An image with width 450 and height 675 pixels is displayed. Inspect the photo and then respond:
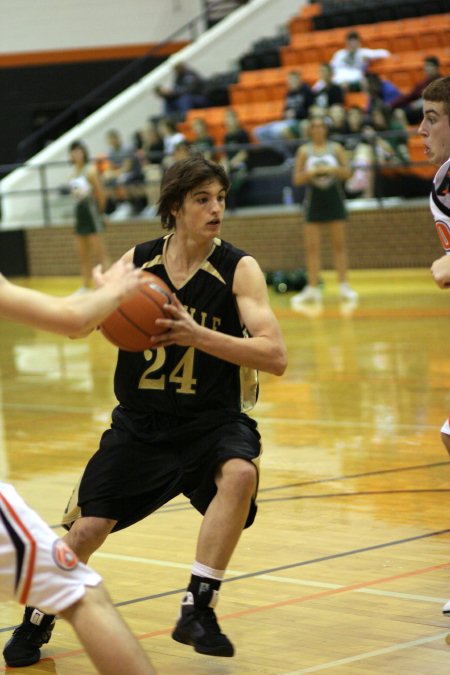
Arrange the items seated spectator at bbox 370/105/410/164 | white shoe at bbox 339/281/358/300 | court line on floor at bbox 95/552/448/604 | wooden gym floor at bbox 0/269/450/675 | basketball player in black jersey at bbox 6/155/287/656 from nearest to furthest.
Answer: basketball player in black jersey at bbox 6/155/287/656 → wooden gym floor at bbox 0/269/450/675 → court line on floor at bbox 95/552/448/604 → white shoe at bbox 339/281/358/300 → seated spectator at bbox 370/105/410/164

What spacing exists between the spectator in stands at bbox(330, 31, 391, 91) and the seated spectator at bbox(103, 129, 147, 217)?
329 cm

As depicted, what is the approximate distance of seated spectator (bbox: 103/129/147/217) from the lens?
19250 mm

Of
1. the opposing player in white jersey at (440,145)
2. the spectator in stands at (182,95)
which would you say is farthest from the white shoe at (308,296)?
the opposing player in white jersey at (440,145)

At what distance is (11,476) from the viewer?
23.1 ft

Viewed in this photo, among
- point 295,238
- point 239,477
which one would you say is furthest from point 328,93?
point 239,477

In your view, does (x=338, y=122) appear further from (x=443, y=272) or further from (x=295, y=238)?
(x=443, y=272)

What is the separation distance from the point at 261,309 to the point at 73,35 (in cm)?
2180

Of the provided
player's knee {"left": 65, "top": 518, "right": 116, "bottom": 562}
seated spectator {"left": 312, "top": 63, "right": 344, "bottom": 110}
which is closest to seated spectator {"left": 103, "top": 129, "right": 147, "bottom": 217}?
seated spectator {"left": 312, "top": 63, "right": 344, "bottom": 110}

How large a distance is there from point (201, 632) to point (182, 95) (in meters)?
18.7

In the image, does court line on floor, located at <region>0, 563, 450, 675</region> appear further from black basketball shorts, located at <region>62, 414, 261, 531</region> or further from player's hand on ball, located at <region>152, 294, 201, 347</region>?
player's hand on ball, located at <region>152, 294, 201, 347</region>

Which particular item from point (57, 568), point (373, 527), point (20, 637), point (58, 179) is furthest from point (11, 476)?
point (58, 179)

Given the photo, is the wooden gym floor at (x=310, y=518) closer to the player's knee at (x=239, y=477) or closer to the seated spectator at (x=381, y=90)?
the player's knee at (x=239, y=477)

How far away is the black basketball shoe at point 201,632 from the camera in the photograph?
3.89m

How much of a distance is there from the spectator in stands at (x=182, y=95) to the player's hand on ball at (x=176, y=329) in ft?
59.1
